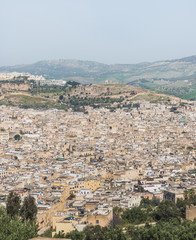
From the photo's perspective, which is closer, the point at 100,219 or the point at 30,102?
the point at 100,219

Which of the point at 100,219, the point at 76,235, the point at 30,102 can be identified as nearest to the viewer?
the point at 76,235

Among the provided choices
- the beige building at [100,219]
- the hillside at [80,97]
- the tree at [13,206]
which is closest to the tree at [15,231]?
the tree at [13,206]

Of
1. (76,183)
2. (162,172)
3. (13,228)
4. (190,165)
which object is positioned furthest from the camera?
(190,165)

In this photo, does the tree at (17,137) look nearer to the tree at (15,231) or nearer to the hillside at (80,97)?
the hillside at (80,97)

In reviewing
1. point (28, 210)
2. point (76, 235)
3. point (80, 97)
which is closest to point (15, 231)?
point (76, 235)

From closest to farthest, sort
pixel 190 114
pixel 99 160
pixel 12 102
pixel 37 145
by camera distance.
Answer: pixel 99 160 < pixel 37 145 < pixel 190 114 < pixel 12 102

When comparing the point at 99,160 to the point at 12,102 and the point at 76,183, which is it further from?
the point at 12,102

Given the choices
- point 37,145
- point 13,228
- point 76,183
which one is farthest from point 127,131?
point 13,228

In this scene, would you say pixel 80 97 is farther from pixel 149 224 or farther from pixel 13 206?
pixel 13 206

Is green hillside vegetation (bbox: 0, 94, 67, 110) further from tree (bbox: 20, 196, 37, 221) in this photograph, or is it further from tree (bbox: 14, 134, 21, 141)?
tree (bbox: 20, 196, 37, 221)

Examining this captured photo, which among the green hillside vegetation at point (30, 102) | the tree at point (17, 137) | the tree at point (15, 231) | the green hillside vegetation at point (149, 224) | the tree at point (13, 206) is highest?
the tree at point (15, 231)

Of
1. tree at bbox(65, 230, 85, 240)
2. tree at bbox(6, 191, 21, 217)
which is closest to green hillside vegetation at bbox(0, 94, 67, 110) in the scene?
tree at bbox(6, 191, 21, 217)
